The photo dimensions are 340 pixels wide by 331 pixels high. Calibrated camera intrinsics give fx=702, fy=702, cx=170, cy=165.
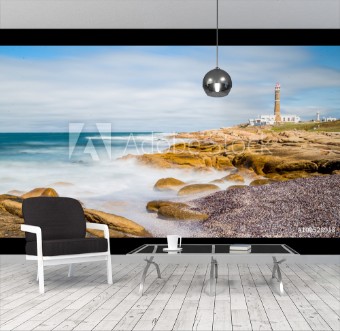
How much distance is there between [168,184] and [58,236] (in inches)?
104

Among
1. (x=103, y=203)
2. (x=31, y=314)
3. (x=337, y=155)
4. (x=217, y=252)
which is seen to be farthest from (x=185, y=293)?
(x=337, y=155)

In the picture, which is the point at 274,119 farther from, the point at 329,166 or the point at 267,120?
the point at 329,166

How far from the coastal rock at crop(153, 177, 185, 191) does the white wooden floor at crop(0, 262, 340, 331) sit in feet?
5.36

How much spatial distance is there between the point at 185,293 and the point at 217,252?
450 millimetres

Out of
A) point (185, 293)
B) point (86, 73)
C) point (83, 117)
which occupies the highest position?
point (86, 73)

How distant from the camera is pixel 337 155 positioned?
941 centimetres

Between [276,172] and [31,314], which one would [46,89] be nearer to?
[276,172]

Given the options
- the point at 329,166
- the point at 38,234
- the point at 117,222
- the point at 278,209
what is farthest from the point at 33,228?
the point at 329,166

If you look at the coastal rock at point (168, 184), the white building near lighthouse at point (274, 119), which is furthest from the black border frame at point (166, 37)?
the coastal rock at point (168, 184)

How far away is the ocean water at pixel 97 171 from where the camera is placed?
9.38m

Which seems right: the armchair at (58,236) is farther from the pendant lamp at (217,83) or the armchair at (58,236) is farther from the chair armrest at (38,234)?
the pendant lamp at (217,83)

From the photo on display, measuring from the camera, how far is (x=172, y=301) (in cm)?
563

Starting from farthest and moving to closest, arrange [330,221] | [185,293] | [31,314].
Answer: [330,221]
[185,293]
[31,314]

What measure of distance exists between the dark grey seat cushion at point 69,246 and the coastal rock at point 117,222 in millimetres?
2551
